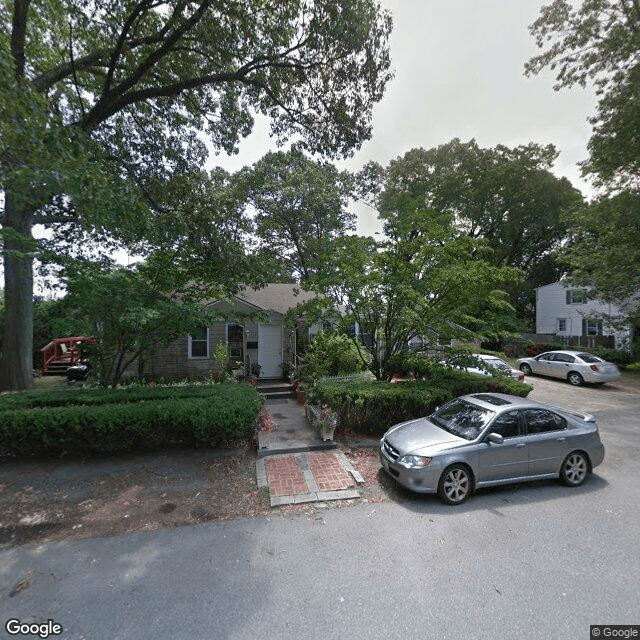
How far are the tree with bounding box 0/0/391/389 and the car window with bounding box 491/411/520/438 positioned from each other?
764 centimetres

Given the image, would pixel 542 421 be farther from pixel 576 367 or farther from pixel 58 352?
pixel 58 352

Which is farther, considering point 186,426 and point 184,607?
point 186,426

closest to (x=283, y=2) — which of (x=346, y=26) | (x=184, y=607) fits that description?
(x=346, y=26)

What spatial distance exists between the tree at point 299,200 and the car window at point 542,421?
660 inches

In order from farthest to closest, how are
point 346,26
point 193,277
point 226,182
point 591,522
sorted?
point 226,182 → point 193,277 → point 346,26 → point 591,522

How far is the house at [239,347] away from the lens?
12.6m

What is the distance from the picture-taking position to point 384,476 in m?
5.87

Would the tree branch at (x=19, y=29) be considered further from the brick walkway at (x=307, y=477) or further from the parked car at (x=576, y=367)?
the parked car at (x=576, y=367)

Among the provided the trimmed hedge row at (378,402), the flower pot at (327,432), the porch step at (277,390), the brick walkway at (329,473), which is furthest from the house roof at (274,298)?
the brick walkway at (329,473)

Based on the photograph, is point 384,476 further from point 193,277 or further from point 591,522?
point 193,277

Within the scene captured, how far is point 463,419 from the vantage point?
227 inches

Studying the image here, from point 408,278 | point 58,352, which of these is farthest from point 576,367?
point 58,352

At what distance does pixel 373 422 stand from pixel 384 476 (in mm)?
2021

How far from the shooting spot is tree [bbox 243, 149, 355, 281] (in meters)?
22.6
